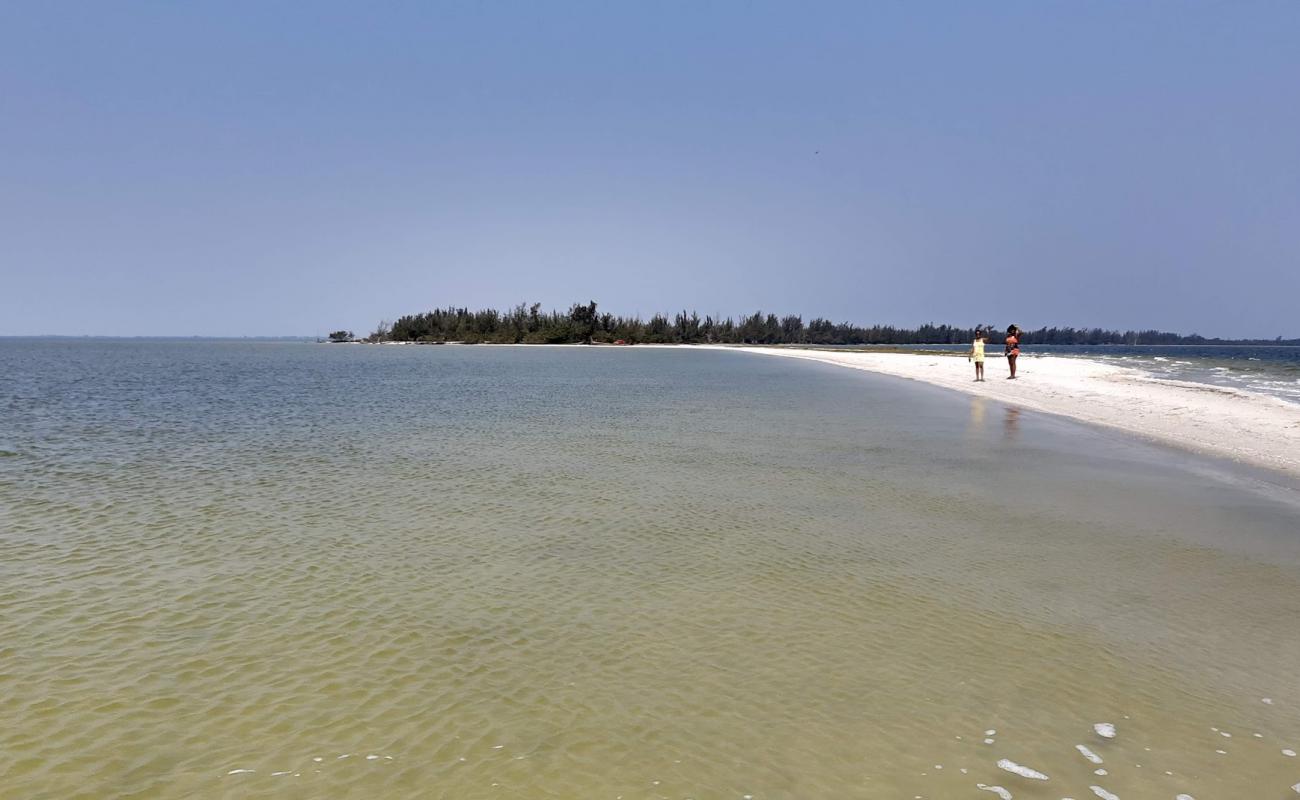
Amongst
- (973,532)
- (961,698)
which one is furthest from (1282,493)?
(961,698)

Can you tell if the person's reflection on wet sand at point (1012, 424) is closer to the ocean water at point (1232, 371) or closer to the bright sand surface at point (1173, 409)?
the bright sand surface at point (1173, 409)

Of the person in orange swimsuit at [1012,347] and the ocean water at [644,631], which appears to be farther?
the person in orange swimsuit at [1012,347]

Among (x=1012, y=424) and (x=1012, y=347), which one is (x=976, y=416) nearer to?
(x=1012, y=424)

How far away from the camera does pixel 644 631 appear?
242 inches

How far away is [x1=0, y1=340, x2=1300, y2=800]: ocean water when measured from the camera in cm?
419

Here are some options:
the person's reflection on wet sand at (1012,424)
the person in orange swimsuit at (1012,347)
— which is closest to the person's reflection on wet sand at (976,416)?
the person's reflection on wet sand at (1012,424)

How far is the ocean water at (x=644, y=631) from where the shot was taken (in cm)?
419

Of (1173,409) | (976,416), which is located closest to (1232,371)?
(1173,409)

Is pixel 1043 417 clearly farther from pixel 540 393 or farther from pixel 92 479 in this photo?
pixel 92 479

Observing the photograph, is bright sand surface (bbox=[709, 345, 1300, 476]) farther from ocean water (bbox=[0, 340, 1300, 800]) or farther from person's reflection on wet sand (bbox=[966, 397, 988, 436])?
ocean water (bbox=[0, 340, 1300, 800])

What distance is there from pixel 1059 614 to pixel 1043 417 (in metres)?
19.4

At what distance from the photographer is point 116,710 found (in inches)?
187

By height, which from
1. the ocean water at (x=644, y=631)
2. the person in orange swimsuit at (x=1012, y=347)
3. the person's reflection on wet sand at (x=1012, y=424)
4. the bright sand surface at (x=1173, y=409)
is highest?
the person in orange swimsuit at (x=1012, y=347)

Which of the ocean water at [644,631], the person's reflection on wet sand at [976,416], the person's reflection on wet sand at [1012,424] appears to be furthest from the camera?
the person's reflection on wet sand at [976,416]
